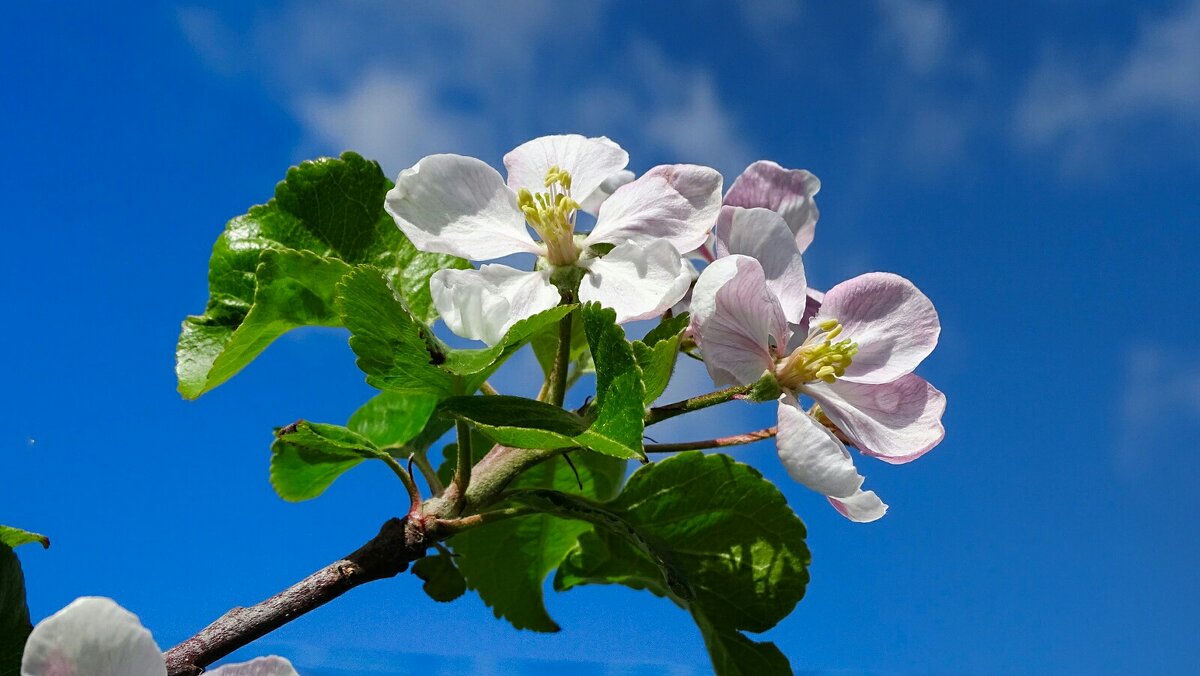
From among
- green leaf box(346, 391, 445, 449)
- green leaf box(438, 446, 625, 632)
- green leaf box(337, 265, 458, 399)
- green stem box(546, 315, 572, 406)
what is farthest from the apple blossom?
green leaf box(346, 391, 445, 449)

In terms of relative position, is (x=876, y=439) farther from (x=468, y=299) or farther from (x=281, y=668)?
(x=281, y=668)

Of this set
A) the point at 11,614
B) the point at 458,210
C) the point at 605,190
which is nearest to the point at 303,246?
the point at 458,210

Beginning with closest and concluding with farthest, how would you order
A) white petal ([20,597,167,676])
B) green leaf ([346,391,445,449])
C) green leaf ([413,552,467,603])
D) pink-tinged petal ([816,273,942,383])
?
white petal ([20,597,167,676]) → pink-tinged petal ([816,273,942,383]) → green leaf ([413,552,467,603]) → green leaf ([346,391,445,449])

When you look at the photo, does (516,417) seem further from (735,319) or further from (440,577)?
(440,577)

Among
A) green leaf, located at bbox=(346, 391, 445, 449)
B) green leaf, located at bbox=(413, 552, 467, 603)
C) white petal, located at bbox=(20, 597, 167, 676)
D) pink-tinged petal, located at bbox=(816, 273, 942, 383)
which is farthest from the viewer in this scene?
green leaf, located at bbox=(346, 391, 445, 449)

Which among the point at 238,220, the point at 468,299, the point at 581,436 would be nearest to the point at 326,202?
the point at 238,220

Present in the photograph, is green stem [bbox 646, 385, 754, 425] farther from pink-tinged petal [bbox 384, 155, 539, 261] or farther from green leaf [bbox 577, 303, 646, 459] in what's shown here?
pink-tinged petal [bbox 384, 155, 539, 261]
